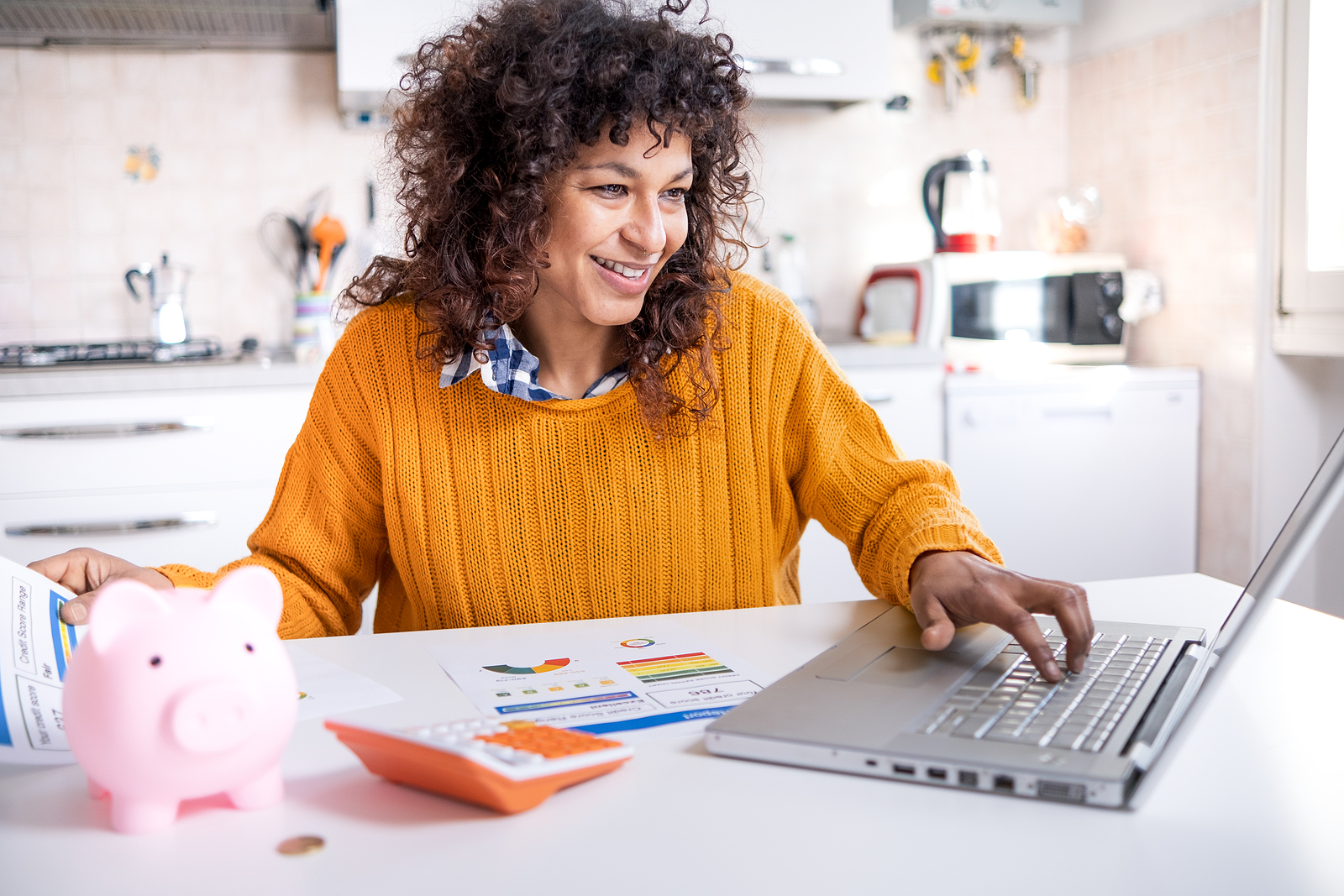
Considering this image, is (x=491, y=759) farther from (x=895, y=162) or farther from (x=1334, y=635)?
(x=895, y=162)

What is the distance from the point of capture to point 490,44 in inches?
46.6

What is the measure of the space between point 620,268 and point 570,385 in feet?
0.56

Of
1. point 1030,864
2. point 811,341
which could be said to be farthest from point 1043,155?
point 1030,864

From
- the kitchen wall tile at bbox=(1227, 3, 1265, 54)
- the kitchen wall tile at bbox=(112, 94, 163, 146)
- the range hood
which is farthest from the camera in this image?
the kitchen wall tile at bbox=(112, 94, 163, 146)

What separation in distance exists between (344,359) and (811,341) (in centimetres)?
54

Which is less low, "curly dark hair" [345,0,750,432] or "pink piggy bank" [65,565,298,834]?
"curly dark hair" [345,0,750,432]

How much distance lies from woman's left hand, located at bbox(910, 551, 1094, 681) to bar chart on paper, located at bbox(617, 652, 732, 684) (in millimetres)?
170

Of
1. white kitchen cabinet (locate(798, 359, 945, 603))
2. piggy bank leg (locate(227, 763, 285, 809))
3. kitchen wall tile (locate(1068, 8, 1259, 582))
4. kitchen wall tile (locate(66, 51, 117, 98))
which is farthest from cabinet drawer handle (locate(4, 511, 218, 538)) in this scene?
kitchen wall tile (locate(1068, 8, 1259, 582))

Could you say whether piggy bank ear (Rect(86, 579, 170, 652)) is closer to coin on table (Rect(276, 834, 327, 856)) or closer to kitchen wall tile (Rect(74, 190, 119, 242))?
coin on table (Rect(276, 834, 327, 856))

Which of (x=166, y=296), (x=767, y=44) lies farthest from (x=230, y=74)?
(x=767, y=44)

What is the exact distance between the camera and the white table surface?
21.8 inches

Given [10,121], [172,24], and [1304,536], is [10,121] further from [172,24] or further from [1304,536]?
[1304,536]

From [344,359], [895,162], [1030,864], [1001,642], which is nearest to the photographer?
[1030,864]

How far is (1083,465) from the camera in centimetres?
261
